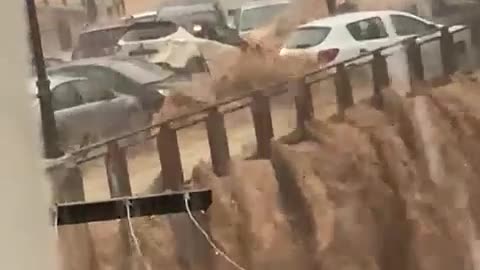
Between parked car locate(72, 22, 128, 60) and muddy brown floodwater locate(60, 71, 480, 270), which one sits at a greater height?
parked car locate(72, 22, 128, 60)

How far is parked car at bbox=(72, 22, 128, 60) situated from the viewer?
1.33 meters

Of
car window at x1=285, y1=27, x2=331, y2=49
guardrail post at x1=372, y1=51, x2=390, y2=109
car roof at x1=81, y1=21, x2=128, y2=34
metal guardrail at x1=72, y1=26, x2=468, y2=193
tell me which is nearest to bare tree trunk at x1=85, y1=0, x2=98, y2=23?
car roof at x1=81, y1=21, x2=128, y2=34

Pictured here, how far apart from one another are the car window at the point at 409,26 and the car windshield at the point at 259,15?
167 millimetres

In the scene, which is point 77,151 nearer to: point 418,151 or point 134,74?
point 134,74

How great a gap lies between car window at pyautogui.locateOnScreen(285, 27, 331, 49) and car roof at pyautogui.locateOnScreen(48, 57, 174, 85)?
7.0 inches

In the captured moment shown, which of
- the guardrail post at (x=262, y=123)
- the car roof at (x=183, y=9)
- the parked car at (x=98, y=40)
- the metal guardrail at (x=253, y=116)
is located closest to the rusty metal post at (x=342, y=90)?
the metal guardrail at (x=253, y=116)

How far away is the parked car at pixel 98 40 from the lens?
133 cm

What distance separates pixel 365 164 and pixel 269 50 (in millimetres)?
217

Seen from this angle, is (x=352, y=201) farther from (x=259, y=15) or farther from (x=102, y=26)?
(x=102, y=26)

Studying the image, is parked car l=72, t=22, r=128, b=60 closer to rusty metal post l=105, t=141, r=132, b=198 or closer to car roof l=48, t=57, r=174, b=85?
car roof l=48, t=57, r=174, b=85

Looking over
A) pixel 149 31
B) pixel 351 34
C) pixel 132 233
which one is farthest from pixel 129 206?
pixel 351 34

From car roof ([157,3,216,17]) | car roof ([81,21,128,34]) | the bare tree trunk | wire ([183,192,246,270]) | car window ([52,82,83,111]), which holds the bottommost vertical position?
wire ([183,192,246,270])

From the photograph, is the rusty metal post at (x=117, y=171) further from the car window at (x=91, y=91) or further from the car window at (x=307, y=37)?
the car window at (x=307, y=37)

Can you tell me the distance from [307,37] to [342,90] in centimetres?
9
